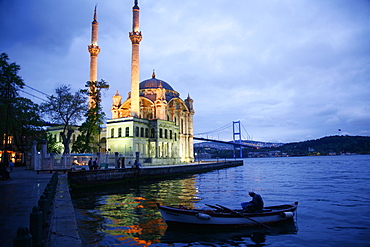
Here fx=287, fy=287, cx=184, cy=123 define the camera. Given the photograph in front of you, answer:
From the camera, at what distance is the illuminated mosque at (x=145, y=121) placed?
142 ft

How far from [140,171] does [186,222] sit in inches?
769

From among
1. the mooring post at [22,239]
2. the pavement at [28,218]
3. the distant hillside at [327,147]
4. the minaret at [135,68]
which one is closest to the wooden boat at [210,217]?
the pavement at [28,218]

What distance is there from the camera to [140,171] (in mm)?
29000

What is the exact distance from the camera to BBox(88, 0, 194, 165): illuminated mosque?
43312 millimetres

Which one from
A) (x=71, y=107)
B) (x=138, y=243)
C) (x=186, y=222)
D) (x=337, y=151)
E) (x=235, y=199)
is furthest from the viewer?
(x=337, y=151)

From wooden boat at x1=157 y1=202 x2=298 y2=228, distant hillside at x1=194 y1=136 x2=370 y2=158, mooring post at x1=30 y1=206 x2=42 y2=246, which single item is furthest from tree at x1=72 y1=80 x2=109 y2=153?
distant hillside at x1=194 y1=136 x2=370 y2=158

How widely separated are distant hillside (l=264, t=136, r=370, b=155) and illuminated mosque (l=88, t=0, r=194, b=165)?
10721cm

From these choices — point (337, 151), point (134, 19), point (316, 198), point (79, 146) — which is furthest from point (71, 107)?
point (337, 151)

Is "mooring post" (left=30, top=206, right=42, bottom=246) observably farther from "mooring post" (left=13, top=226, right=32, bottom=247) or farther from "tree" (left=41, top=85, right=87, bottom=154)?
"tree" (left=41, top=85, right=87, bottom=154)

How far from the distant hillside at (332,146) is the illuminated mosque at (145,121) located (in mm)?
107213

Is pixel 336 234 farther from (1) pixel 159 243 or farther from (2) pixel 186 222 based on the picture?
(1) pixel 159 243

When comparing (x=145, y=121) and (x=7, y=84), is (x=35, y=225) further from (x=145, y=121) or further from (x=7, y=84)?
(x=145, y=121)

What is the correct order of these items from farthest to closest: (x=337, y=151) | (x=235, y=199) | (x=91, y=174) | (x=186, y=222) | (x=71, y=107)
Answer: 1. (x=337, y=151)
2. (x=71, y=107)
3. (x=91, y=174)
4. (x=235, y=199)
5. (x=186, y=222)

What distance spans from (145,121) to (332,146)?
428 feet
